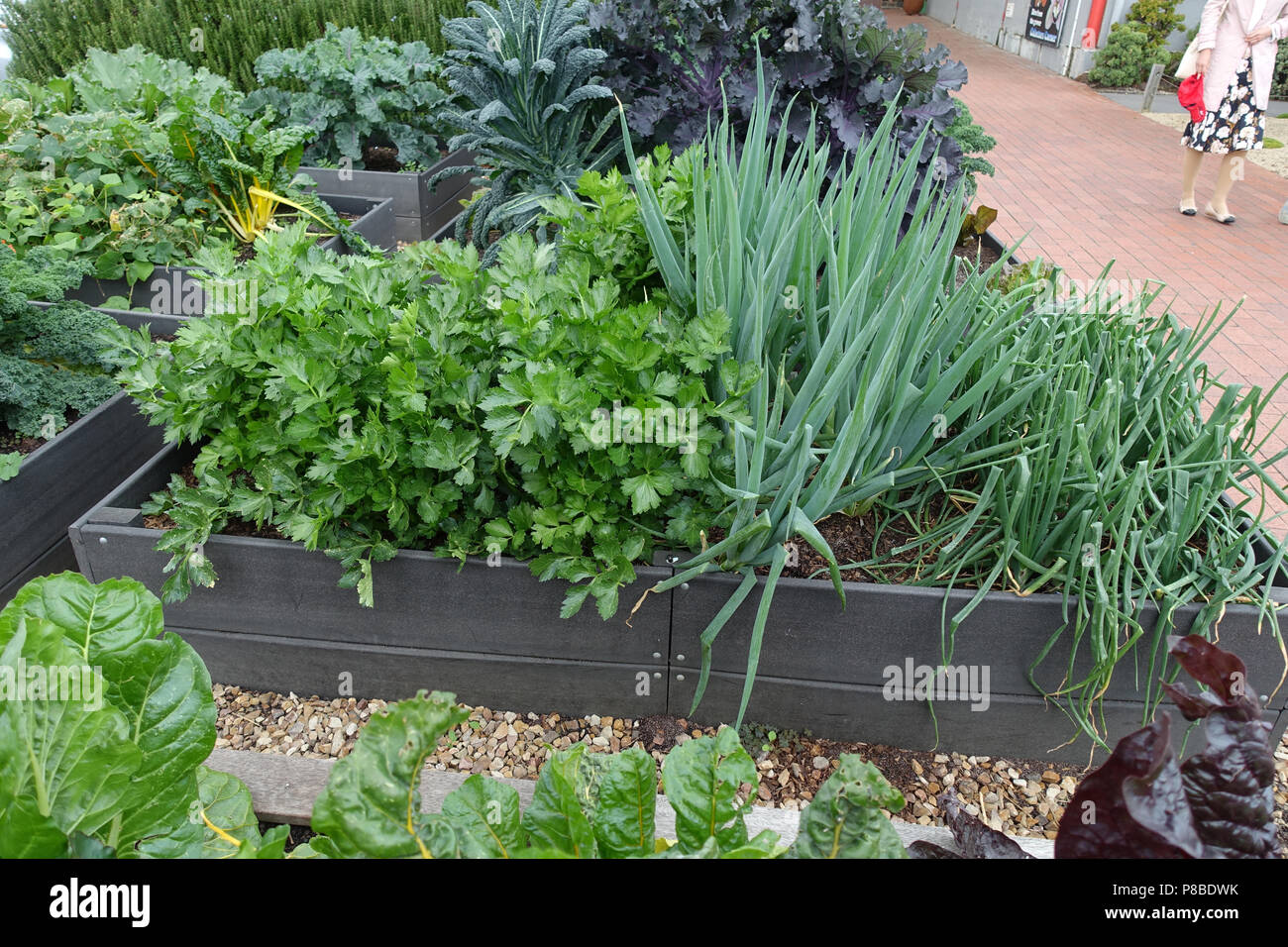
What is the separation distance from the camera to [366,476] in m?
1.66

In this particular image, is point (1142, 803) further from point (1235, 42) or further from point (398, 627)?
point (1235, 42)

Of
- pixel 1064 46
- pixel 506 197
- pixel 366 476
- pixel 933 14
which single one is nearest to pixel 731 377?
pixel 366 476

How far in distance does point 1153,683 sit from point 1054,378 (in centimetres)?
72

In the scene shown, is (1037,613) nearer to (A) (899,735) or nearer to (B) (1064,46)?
(A) (899,735)

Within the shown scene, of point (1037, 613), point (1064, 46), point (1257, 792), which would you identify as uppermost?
point (1064, 46)

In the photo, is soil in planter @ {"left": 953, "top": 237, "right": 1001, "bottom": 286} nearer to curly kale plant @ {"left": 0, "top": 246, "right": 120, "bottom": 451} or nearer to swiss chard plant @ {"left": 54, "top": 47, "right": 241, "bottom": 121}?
curly kale plant @ {"left": 0, "top": 246, "right": 120, "bottom": 451}

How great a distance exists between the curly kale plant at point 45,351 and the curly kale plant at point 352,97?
2.31 meters

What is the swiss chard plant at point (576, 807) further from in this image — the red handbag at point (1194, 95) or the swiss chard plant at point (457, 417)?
the red handbag at point (1194, 95)

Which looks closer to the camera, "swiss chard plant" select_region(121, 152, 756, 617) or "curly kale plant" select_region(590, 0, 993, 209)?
A: "swiss chard plant" select_region(121, 152, 756, 617)

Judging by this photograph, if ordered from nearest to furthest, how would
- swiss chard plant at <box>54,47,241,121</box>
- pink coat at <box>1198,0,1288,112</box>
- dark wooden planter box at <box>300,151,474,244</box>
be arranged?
swiss chard plant at <box>54,47,241,121</box>
dark wooden planter box at <box>300,151,474,244</box>
pink coat at <box>1198,0,1288,112</box>

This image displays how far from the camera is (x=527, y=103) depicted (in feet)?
9.84

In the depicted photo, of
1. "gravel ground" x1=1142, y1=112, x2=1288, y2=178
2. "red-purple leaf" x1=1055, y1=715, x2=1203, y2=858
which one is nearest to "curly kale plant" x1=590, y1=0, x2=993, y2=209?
"red-purple leaf" x1=1055, y1=715, x2=1203, y2=858

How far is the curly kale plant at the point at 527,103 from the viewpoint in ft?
9.62

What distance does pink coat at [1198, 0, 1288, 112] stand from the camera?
16.1 ft
